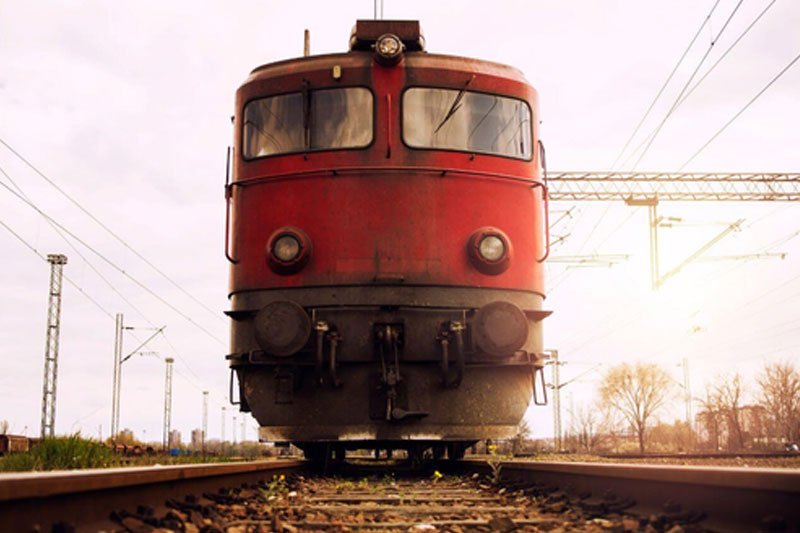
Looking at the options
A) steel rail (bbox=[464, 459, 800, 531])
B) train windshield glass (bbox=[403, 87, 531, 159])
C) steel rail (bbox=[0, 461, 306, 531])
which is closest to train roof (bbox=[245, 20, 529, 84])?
train windshield glass (bbox=[403, 87, 531, 159])

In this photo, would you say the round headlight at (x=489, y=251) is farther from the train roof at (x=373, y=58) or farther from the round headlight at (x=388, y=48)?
the round headlight at (x=388, y=48)

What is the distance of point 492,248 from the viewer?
304 inches

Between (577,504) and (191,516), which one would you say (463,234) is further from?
(191,516)

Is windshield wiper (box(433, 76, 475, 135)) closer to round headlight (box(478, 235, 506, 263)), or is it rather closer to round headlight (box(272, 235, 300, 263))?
round headlight (box(478, 235, 506, 263))

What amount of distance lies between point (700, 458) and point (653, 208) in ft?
50.0

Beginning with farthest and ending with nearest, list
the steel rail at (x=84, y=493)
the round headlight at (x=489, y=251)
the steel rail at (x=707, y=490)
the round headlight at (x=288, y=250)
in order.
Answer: the round headlight at (x=489, y=251)
the round headlight at (x=288, y=250)
the steel rail at (x=707, y=490)
the steel rail at (x=84, y=493)

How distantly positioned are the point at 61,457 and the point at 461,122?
4.49 meters

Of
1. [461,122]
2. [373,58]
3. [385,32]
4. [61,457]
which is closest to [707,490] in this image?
[461,122]

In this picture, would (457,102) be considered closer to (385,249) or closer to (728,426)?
(385,249)

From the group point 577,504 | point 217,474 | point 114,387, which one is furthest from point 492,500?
point 114,387

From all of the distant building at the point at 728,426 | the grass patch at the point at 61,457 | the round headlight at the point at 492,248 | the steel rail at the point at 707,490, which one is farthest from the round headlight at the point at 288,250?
the distant building at the point at 728,426

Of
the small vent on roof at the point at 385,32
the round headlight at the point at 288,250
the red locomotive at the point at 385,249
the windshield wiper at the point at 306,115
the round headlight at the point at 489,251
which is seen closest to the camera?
the red locomotive at the point at 385,249

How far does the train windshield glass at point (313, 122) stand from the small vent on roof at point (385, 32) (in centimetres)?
54

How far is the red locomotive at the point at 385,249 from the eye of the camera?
7.45 m
